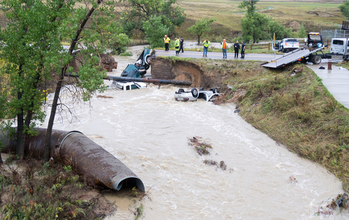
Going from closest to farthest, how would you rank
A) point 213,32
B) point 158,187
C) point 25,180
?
point 25,180
point 158,187
point 213,32

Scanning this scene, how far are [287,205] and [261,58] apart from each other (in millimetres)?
17992

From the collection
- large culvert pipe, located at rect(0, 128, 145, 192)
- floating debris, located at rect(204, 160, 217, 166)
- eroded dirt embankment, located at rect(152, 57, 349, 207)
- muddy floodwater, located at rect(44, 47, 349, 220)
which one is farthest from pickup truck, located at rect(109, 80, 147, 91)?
floating debris, located at rect(204, 160, 217, 166)

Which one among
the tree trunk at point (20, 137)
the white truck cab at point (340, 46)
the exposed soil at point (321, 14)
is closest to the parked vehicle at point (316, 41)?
the white truck cab at point (340, 46)

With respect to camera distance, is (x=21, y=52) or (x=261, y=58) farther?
(x=261, y=58)

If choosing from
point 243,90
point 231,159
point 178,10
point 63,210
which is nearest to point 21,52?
point 63,210

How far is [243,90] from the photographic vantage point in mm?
21297

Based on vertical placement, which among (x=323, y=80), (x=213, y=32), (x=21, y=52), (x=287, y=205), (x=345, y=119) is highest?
(x=213, y=32)

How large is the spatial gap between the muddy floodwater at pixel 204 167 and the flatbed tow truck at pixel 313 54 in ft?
18.7

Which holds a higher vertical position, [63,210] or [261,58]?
[261,58]

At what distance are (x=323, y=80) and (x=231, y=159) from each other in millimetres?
8901

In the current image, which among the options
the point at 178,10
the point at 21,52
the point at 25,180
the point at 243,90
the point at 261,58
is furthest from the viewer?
the point at 178,10

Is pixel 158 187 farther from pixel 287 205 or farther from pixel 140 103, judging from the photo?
pixel 140 103

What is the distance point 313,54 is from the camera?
2281 cm

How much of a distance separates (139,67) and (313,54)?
14.6m
